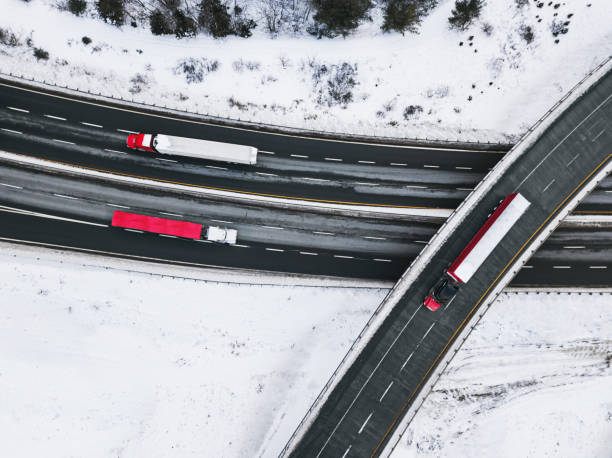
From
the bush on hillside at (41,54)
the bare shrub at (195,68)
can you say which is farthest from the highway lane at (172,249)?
the bare shrub at (195,68)

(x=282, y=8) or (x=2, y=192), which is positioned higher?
(x=282, y=8)

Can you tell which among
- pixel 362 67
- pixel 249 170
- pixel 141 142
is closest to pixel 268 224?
pixel 249 170

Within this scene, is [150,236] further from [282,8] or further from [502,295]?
[502,295]

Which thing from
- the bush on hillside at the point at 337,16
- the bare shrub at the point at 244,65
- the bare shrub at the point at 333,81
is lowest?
the bare shrub at the point at 244,65

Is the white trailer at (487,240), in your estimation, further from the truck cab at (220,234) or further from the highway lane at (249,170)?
the truck cab at (220,234)

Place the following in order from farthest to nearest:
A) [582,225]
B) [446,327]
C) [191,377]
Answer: [582,225] → [191,377] → [446,327]

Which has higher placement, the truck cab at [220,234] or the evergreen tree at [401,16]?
the evergreen tree at [401,16]

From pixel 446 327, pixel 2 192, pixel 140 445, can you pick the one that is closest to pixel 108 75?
pixel 2 192
